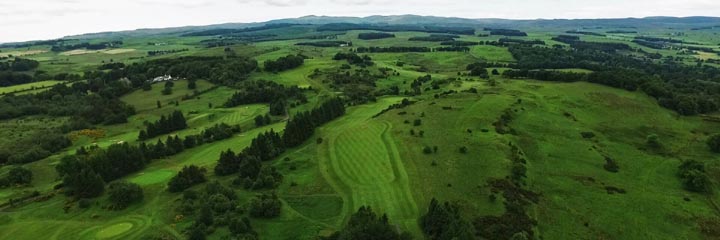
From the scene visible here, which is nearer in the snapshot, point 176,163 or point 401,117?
point 176,163

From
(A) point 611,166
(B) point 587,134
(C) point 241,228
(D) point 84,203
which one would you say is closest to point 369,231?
(C) point 241,228

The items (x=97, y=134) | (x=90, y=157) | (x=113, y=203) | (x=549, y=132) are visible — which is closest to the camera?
(x=113, y=203)

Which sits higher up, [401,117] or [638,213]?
[401,117]

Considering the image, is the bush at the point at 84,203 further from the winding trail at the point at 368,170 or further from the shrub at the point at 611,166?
the shrub at the point at 611,166

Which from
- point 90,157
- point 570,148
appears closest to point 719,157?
point 570,148

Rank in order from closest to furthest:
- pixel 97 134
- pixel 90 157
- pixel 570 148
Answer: pixel 90 157, pixel 570 148, pixel 97 134

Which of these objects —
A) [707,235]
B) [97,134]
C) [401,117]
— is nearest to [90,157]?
[97,134]

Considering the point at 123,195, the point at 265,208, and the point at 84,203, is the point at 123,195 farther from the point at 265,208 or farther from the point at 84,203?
the point at 265,208

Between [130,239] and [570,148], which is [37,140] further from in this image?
[570,148]
